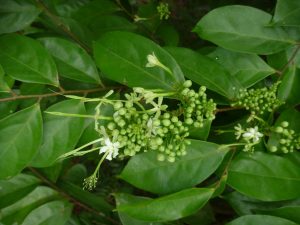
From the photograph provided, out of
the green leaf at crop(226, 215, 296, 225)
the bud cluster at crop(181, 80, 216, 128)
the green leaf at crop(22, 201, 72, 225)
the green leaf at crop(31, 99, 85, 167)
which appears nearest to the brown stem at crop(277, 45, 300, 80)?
the bud cluster at crop(181, 80, 216, 128)

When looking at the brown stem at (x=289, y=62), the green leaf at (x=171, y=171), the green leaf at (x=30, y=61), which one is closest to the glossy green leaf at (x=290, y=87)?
the brown stem at (x=289, y=62)

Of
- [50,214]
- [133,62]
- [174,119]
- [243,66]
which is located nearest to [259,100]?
[243,66]

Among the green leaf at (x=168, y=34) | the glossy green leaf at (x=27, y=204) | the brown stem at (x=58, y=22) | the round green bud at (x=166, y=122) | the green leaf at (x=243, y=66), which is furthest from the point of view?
the green leaf at (x=168, y=34)

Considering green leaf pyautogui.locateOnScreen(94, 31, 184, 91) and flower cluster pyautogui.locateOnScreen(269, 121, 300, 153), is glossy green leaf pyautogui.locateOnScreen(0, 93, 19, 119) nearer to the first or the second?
green leaf pyautogui.locateOnScreen(94, 31, 184, 91)

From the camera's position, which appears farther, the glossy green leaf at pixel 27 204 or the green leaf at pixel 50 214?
the glossy green leaf at pixel 27 204

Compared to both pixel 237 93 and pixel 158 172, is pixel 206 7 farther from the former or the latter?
pixel 158 172

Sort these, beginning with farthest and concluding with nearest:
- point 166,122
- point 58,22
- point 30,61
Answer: point 58,22 < point 30,61 < point 166,122

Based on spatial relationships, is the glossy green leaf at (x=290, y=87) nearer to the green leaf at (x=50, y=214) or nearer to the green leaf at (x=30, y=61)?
the green leaf at (x=30, y=61)

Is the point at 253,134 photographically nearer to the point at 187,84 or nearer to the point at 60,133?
the point at 187,84
